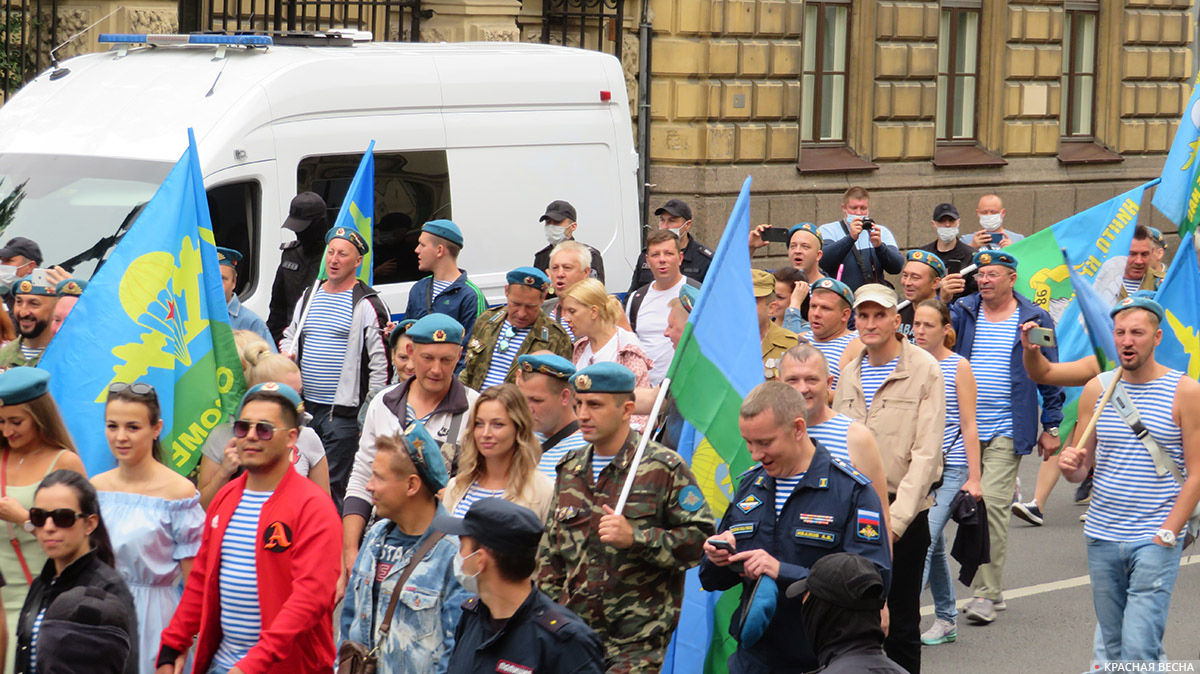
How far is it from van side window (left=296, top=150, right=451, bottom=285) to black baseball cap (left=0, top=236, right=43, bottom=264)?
5.95 feet

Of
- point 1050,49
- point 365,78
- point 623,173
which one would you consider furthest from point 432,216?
point 1050,49

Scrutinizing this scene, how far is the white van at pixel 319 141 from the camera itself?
952cm

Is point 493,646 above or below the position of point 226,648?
above

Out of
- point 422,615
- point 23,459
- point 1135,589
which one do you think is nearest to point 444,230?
point 23,459

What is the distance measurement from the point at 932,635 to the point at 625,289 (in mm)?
4827

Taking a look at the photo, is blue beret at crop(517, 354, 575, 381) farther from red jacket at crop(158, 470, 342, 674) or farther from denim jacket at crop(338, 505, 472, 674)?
denim jacket at crop(338, 505, 472, 674)

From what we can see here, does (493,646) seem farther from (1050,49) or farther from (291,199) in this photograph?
(1050,49)

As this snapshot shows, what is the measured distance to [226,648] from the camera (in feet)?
16.7

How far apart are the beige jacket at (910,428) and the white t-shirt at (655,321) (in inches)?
97.3

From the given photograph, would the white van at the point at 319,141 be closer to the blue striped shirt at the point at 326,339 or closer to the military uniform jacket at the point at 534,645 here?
the blue striped shirt at the point at 326,339

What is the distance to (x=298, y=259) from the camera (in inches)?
379

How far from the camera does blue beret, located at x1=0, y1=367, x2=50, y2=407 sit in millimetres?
5441

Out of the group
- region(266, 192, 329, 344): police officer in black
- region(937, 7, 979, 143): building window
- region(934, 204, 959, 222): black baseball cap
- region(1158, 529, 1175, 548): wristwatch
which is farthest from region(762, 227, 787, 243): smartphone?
region(937, 7, 979, 143): building window

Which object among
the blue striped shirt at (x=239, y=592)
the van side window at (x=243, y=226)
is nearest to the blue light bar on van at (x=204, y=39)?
the van side window at (x=243, y=226)
